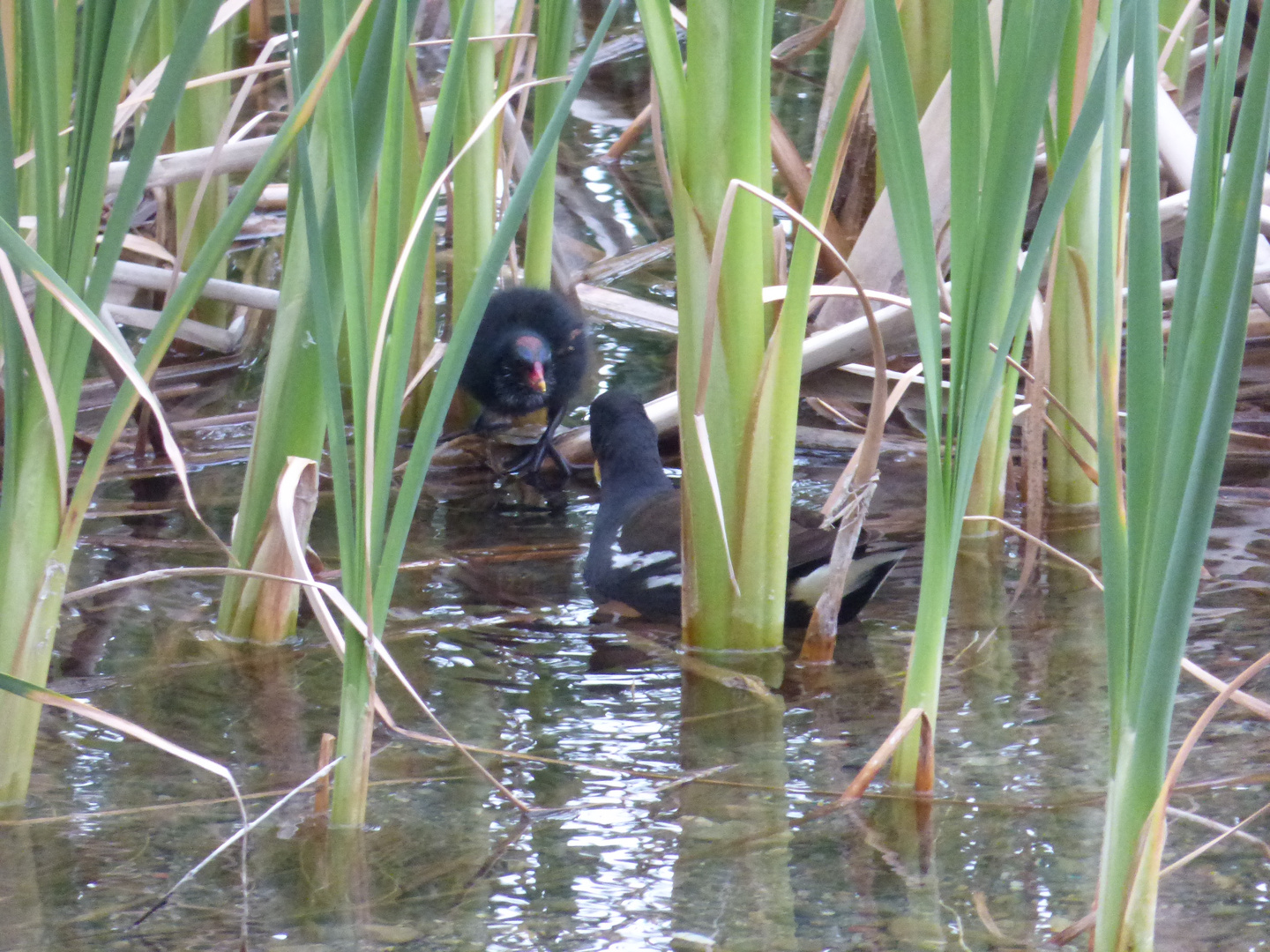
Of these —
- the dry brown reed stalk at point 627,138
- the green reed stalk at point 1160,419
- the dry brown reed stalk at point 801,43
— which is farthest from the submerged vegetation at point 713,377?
the dry brown reed stalk at point 627,138

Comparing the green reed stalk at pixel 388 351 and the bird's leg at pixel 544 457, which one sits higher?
the green reed stalk at pixel 388 351

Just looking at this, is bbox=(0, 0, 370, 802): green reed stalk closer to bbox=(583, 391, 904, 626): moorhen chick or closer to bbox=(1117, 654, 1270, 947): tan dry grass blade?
bbox=(1117, 654, 1270, 947): tan dry grass blade

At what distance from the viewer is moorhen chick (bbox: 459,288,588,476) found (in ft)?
12.3

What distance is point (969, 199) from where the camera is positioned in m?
1.70

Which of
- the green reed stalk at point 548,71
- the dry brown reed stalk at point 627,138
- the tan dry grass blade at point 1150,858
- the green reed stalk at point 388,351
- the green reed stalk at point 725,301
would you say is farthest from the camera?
the dry brown reed stalk at point 627,138

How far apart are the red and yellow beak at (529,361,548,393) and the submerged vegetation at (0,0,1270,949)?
0.07 metres

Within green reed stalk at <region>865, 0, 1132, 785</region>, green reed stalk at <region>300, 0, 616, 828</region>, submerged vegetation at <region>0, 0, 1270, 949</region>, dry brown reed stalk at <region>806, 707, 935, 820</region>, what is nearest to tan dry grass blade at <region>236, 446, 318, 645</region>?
submerged vegetation at <region>0, 0, 1270, 949</region>

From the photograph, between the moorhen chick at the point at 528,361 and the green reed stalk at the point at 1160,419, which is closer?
the green reed stalk at the point at 1160,419

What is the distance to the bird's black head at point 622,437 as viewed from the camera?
3.28 meters

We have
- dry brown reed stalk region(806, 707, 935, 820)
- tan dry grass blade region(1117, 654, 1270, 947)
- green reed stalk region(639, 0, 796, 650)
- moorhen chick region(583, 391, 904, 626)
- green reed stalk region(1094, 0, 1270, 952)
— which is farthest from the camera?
moorhen chick region(583, 391, 904, 626)

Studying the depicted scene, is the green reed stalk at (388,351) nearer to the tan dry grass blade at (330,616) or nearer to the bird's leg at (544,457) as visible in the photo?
the tan dry grass blade at (330,616)

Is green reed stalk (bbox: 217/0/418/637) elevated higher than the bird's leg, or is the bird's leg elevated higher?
green reed stalk (bbox: 217/0/418/637)

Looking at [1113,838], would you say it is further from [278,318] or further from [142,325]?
[142,325]

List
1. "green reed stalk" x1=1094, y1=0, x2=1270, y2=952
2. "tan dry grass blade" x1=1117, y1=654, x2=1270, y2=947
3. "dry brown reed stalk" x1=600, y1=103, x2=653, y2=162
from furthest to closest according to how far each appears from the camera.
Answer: "dry brown reed stalk" x1=600, y1=103, x2=653, y2=162 < "tan dry grass blade" x1=1117, y1=654, x2=1270, y2=947 < "green reed stalk" x1=1094, y1=0, x2=1270, y2=952
